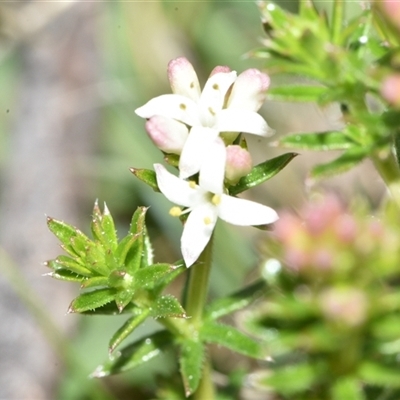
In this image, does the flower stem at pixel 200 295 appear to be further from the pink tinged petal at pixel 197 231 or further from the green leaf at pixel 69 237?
the green leaf at pixel 69 237

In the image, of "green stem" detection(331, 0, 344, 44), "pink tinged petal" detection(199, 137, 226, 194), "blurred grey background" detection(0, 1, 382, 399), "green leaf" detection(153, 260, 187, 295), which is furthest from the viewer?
"blurred grey background" detection(0, 1, 382, 399)

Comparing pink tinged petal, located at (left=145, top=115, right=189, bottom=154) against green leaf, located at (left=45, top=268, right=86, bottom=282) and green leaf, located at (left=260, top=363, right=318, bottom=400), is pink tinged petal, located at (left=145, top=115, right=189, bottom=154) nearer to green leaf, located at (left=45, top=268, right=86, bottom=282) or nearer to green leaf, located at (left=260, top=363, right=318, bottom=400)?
green leaf, located at (left=45, top=268, right=86, bottom=282)

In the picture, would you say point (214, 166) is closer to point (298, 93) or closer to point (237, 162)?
point (237, 162)

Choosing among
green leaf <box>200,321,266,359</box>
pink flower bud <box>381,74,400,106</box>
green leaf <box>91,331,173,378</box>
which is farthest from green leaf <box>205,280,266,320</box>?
pink flower bud <box>381,74,400,106</box>

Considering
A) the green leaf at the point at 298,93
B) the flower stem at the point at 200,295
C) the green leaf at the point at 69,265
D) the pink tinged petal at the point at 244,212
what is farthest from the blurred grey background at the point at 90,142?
the pink tinged petal at the point at 244,212

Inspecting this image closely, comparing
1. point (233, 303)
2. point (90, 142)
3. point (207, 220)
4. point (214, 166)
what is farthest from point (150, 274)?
point (90, 142)

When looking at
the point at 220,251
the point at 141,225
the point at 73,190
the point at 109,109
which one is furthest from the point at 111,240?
the point at 109,109
